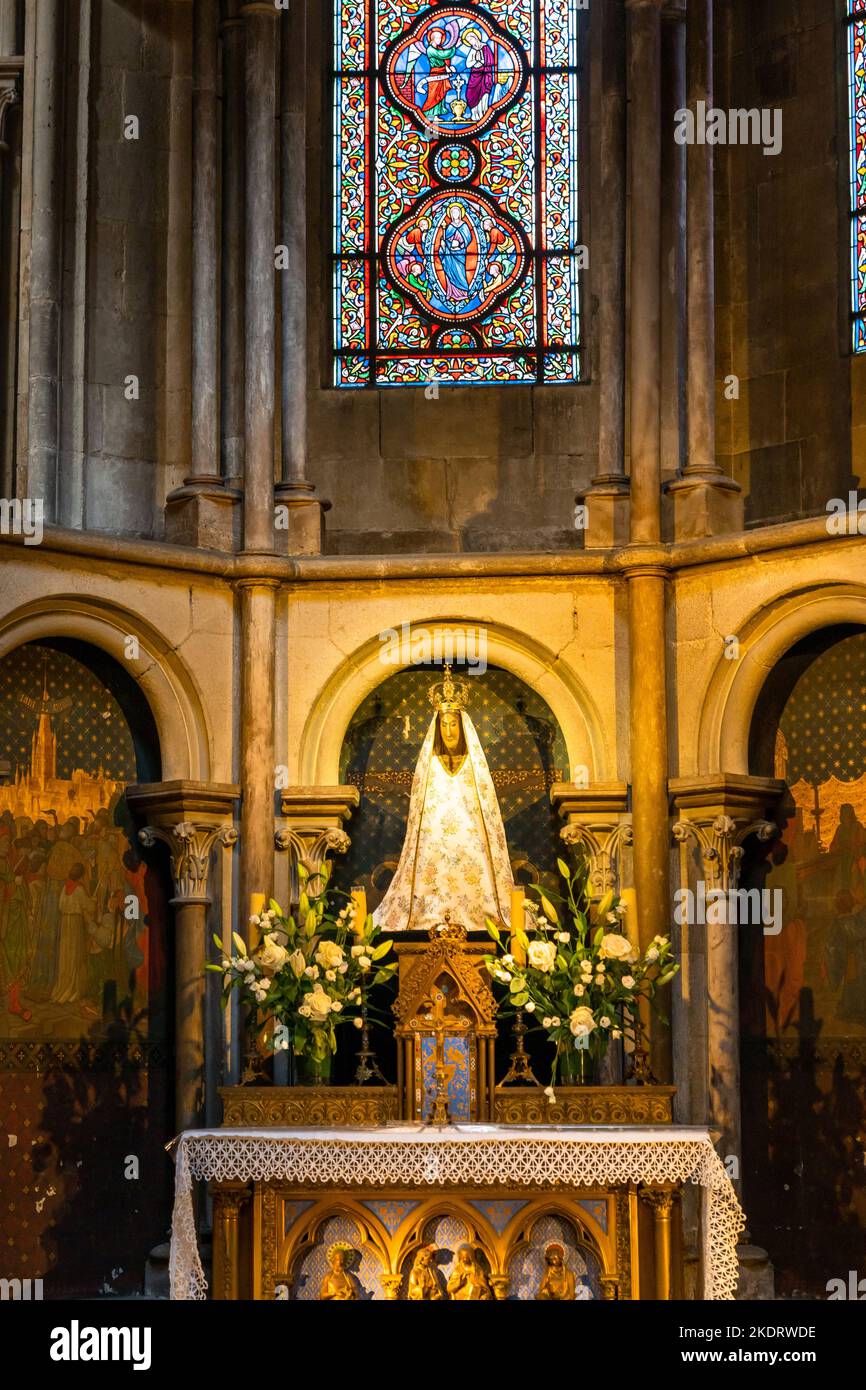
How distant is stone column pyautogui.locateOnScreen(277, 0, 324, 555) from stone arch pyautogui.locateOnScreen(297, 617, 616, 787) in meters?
0.78

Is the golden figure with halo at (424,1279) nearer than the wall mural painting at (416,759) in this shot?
Yes

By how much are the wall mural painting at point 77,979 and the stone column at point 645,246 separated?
319 centimetres

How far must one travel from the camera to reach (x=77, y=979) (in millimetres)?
12445

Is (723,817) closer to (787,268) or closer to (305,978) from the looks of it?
(305,978)

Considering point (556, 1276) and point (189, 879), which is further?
point (189, 879)

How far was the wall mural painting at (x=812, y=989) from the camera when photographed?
12.1 m

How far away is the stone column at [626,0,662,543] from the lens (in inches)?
508

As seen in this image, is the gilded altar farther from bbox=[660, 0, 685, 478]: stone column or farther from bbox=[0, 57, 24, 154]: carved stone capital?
bbox=[0, 57, 24, 154]: carved stone capital

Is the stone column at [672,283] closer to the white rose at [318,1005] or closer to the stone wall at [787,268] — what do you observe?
the stone wall at [787,268]

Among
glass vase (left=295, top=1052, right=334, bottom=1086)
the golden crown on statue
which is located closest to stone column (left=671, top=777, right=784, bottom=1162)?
the golden crown on statue

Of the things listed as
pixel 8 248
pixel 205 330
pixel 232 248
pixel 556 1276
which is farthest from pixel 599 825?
pixel 8 248

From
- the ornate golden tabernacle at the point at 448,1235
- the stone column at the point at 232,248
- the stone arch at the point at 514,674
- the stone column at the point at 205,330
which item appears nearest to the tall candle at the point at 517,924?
the ornate golden tabernacle at the point at 448,1235

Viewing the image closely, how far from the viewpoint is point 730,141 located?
529 inches

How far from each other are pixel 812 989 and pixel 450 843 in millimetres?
2334
